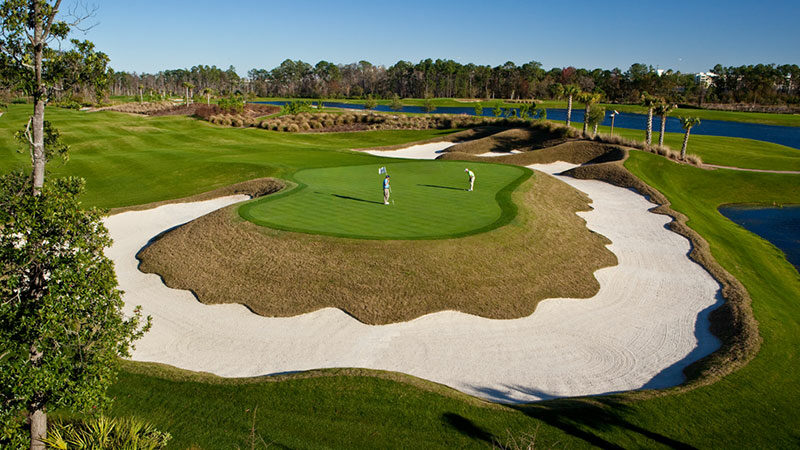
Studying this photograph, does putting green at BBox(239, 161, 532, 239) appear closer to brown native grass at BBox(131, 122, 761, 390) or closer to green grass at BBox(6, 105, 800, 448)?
brown native grass at BBox(131, 122, 761, 390)

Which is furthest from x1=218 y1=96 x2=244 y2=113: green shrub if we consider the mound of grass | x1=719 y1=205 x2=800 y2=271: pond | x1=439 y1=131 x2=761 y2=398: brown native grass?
x1=719 y1=205 x2=800 y2=271: pond

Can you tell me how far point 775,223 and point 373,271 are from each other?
3112 cm

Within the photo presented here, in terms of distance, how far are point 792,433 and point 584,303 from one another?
7.96 metres

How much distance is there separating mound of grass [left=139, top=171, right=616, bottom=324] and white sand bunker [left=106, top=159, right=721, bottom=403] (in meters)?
0.50

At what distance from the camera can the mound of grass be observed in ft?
58.0

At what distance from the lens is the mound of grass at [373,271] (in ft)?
58.0

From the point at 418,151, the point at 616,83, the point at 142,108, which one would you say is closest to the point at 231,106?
the point at 142,108

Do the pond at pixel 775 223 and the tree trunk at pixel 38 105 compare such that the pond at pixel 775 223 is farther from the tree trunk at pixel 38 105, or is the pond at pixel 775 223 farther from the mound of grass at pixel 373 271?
the tree trunk at pixel 38 105

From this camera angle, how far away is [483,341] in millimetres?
16156

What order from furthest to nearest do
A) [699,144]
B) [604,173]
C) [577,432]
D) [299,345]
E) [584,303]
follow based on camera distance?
[699,144]
[604,173]
[584,303]
[299,345]
[577,432]

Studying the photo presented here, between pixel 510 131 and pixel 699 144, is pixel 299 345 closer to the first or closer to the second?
pixel 510 131

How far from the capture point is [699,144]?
56906mm

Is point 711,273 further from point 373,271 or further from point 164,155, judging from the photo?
point 164,155

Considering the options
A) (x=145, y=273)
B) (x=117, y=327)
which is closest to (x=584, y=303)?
(x=117, y=327)
